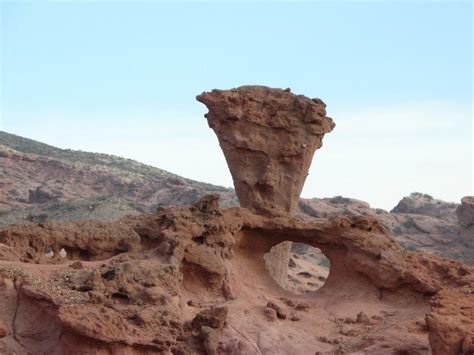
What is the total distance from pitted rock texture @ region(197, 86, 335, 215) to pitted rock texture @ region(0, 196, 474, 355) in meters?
1.57

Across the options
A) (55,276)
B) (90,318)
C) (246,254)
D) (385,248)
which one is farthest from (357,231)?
(90,318)

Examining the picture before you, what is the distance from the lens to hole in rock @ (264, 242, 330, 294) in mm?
16375

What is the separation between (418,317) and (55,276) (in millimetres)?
6193

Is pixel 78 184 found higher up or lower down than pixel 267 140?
lower down

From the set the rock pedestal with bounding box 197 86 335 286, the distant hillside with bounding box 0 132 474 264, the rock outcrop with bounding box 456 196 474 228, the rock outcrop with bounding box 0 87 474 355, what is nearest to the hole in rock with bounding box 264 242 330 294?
the rock pedestal with bounding box 197 86 335 286

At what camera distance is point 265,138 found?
54.6ft

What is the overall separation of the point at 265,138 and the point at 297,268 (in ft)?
35.9

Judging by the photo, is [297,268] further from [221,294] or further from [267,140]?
[221,294]

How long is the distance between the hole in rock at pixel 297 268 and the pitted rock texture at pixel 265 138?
3.44 ft

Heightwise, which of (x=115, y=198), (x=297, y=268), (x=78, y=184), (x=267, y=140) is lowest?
(x=297, y=268)

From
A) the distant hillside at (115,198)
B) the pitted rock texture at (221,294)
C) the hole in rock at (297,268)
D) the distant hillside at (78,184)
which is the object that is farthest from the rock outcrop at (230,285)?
the distant hillside at (78,184)

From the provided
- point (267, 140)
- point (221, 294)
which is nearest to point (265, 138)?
point (267, 140)

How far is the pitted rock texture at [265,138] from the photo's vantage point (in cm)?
1650

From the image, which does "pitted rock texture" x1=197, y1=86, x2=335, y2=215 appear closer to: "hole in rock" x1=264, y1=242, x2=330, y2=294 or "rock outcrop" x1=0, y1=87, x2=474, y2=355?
"rock outcrop" x1=0, y1=87, x2=474, y2=355
